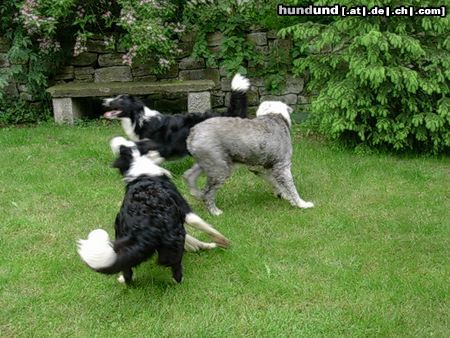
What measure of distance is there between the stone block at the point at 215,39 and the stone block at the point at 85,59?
185 centimetres

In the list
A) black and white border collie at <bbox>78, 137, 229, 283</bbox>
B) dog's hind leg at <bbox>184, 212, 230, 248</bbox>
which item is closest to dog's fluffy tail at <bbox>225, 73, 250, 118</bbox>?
black and white border collie at <bbox>78, 137, 229, 283</bbox>

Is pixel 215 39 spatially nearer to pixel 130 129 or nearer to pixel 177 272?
pixel 130 129

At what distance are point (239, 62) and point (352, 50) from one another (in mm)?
2291

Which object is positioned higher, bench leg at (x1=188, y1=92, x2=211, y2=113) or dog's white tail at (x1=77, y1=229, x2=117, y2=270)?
bench leg at (x1=188, y1=92, x2=211, y2=113)

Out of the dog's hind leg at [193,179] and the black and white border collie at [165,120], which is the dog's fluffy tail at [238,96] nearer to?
the black and white border collie at [165,120]

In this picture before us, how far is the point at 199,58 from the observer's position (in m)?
8.08

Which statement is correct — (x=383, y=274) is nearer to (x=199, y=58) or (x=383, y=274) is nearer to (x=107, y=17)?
(x=199, y=58)

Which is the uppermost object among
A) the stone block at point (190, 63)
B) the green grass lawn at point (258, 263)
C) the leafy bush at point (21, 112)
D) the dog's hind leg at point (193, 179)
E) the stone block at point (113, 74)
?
the stone block at point (190, 63)

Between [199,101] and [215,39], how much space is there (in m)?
1.10

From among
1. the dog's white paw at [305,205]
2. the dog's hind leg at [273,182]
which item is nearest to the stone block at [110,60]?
the dog's hind leg at [273,182]

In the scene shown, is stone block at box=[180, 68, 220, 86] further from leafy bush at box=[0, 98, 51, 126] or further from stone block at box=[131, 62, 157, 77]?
leafy bush at box=[0, 98, 51, 126]

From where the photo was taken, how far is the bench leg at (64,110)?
7.79m

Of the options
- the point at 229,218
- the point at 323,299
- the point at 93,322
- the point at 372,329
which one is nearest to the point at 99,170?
the point at 229,218

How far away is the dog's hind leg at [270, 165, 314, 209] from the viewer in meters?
4.75
